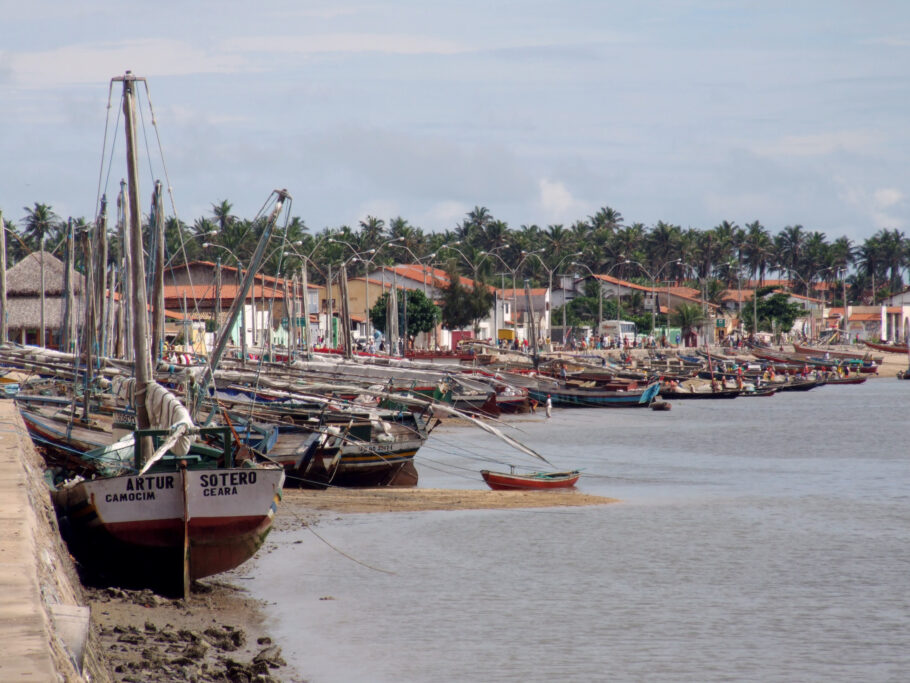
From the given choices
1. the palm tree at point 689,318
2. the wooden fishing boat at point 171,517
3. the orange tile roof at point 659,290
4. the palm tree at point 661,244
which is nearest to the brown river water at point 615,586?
the wooden fishing boat at point 171,517

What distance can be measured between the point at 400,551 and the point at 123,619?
919cm

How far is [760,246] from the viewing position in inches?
7451

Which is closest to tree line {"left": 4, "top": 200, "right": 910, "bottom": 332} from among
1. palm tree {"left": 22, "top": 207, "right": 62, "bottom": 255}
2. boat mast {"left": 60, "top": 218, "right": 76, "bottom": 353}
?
palm tree {"left": 22, "top": 207, "right": 62, "bottom": 255}

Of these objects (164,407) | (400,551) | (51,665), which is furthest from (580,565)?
(51,665)

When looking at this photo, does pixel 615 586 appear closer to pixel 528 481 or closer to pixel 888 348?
pixel 528 481

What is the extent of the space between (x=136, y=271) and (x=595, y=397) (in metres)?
57.3

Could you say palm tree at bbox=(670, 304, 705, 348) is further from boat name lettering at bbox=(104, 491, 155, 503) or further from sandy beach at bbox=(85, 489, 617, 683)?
boat name lettering at bbox=(104, 491, 155, 503)

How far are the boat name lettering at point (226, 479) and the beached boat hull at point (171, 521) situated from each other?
0.02 m

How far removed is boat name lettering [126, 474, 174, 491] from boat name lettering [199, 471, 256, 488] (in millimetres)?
486

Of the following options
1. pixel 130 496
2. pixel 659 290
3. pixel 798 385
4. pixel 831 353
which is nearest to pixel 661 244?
pixel 659 290

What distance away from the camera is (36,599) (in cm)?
1061

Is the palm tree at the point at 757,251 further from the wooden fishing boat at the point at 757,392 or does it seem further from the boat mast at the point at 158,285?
the boat mast at the point at 158,285

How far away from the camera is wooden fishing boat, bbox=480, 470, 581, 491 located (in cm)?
3366

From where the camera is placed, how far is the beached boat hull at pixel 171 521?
693 inches
